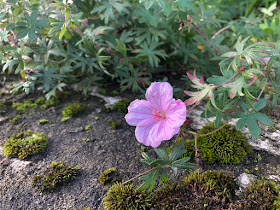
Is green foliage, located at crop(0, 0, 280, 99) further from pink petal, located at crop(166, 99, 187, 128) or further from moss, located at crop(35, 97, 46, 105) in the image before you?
pink petal, located at crop(166, 99, 187, 128)

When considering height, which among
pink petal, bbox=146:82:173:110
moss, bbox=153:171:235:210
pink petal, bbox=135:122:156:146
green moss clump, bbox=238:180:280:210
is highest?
pink petal, bbox=146:82:173:110

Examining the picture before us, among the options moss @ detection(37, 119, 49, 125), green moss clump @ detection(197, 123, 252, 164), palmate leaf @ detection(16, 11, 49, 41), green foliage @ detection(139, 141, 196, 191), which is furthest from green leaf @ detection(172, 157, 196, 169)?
palmate leaf @ detection(16, 11, 49, 41)

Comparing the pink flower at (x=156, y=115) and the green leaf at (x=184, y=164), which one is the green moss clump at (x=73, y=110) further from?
the green leaf at (x=184, y=164)

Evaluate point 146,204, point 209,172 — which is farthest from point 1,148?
point 209,172

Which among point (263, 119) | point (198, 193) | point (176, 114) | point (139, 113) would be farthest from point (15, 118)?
point (263, 119)

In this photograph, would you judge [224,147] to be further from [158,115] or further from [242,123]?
[158,115]

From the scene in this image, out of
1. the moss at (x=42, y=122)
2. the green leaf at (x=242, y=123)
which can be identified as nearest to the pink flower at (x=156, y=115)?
the green leaf at (x=242, y=123)

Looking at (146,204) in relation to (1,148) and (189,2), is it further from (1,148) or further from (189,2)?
(189,2)
